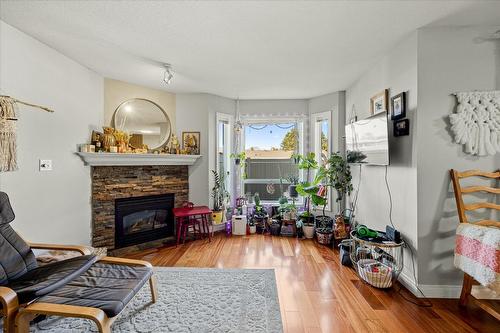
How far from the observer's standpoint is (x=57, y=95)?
2.62 metres

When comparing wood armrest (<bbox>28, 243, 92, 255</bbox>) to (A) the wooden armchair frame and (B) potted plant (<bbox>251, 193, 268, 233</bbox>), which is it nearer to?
(A) the wooden armchair frame

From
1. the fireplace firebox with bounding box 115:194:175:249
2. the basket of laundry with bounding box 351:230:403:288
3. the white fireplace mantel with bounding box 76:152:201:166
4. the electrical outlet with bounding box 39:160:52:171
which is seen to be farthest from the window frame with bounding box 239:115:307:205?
the electrical outlet with bounding box 39:160:52:171

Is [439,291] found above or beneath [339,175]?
beneath

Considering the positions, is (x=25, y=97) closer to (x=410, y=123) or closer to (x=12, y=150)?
(x=12, y=150)

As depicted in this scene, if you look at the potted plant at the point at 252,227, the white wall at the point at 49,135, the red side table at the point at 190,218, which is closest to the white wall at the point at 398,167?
the potted plant at the point at 252,227

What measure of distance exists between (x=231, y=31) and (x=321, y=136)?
113 inches

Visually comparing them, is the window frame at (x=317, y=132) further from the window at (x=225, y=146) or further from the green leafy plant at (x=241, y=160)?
the window at (x=225, y=146)

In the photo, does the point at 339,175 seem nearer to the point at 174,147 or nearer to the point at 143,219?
the point at 174,147

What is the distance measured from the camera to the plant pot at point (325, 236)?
3.58m

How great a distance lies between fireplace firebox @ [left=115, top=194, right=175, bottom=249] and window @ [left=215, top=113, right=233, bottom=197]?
42.1 inches

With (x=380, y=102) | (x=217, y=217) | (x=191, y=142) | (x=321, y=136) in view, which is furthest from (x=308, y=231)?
A: (x=191, y=142)

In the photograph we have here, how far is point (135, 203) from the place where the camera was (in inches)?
140

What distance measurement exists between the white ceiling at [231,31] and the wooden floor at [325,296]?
2546mm

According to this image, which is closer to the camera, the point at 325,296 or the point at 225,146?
the point at 325,296
